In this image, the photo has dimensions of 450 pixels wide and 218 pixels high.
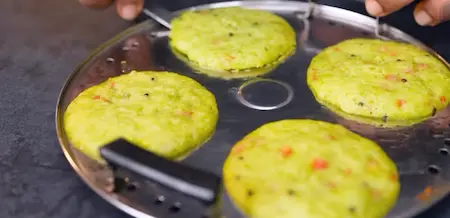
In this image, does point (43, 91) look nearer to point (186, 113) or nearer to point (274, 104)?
point (186, 113)

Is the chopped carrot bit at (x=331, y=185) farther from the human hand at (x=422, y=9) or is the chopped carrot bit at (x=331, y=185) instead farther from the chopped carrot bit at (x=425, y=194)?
the human hand at (x=422, y=9)

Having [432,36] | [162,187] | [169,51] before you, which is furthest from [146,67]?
[432,36]

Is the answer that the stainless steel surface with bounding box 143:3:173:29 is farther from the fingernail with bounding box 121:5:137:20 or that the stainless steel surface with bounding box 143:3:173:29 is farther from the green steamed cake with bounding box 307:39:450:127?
the green steamed cake with bounding box 307:39:450:127

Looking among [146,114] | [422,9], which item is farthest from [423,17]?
[146,114]

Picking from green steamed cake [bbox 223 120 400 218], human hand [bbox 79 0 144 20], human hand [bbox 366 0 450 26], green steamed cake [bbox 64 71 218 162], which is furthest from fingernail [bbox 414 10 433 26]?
human hand [bbox 79 0 144 20]

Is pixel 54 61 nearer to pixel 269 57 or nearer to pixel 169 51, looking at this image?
pixel 169 51

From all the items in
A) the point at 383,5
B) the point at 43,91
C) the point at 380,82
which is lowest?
the point at 43,91
